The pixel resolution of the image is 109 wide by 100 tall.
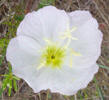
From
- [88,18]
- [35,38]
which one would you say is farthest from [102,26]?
[35,38]

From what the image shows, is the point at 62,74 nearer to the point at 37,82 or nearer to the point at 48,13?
the point at 37,82

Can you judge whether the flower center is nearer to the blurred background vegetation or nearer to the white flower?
the white flower

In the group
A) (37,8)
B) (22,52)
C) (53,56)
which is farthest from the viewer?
(37,8)

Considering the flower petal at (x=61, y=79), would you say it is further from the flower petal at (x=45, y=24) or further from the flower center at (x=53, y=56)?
the flower petal at (x=45, y=24)

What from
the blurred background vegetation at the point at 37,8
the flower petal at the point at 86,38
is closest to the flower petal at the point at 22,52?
the flower petal at the point at 86,38

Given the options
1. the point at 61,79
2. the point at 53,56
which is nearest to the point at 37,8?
the point at 53,56

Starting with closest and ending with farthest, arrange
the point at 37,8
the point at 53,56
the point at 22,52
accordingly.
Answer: the point at 22,52, the point at 53,56, the point at 37,8

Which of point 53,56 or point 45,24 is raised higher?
point 45,24

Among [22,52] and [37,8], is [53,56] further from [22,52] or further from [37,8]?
[37,8]
